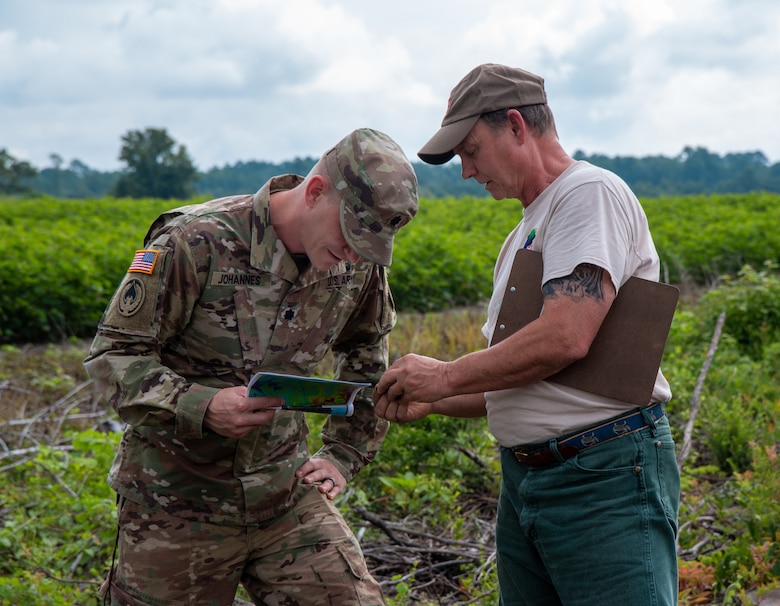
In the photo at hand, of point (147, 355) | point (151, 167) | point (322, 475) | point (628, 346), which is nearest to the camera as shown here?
point (628, 346)

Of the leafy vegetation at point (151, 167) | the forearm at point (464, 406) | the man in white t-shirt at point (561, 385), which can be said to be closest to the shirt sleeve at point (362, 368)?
the forearm at point (464, 406)

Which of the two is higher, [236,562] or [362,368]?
[362,368]

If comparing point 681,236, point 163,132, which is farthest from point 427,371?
point 163,132

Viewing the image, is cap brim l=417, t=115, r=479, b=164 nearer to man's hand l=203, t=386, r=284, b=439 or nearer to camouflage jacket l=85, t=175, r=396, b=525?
camouflage jacket l=85, t=175, r=396, b=525

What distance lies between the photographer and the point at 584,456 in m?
2.29

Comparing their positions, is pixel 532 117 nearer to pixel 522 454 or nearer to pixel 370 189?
pixel 370 189

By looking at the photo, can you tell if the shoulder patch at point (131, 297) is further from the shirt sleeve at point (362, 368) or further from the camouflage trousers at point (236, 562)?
the shirt sleeve at point (362, 368)

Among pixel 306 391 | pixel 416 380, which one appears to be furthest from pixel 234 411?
pixel 416 380

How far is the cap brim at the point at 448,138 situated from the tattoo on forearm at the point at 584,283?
21.2 inches

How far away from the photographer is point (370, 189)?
→ 92.4 inches

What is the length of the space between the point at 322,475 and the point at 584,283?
115 cm

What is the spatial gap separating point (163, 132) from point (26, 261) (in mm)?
42944

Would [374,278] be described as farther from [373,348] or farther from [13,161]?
[13,161]

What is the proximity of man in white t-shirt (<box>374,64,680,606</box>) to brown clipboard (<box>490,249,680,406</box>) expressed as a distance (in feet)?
0.13
